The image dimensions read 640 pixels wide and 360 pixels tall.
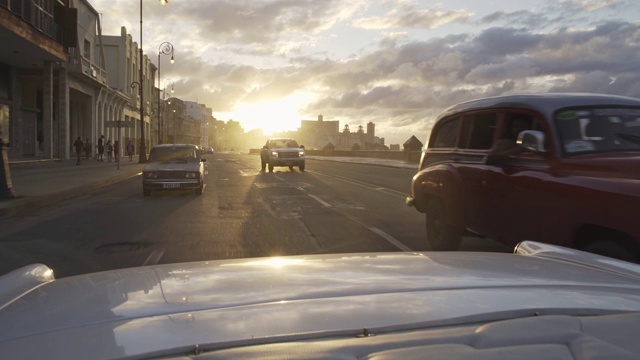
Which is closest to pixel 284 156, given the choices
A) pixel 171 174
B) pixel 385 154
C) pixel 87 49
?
pixel 171 174

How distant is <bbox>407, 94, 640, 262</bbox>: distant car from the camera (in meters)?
4.27

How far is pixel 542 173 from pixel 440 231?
7.12 feet

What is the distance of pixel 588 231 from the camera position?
14.7 ft

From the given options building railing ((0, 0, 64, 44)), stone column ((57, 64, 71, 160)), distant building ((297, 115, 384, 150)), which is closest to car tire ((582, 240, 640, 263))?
building railing ((0, 0, 64, 44))

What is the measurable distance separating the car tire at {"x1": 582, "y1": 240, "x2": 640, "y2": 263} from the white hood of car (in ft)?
4.61

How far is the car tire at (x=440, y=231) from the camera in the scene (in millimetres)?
6793

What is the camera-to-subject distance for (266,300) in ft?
7.13

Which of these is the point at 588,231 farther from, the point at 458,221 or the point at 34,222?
the point at 34,222

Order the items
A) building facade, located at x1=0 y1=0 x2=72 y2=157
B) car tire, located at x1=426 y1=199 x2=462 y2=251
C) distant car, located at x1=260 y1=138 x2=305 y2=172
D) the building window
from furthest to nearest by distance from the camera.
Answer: the building window
distant car, located at x1=260 y1=138 x2=305 y2=172
building facade, located at x1=0 y1=0 x2=72 y2=157
car tire, located at x1=426 y1=199 x2=462 y2=251

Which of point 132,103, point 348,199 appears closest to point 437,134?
point 348,199

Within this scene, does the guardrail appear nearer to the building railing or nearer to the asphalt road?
the asphalt road

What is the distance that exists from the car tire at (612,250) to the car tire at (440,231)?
233 cm

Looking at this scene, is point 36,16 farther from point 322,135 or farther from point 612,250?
point 322,135

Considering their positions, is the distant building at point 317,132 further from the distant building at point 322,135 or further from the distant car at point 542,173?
the distant car at point 542,173
